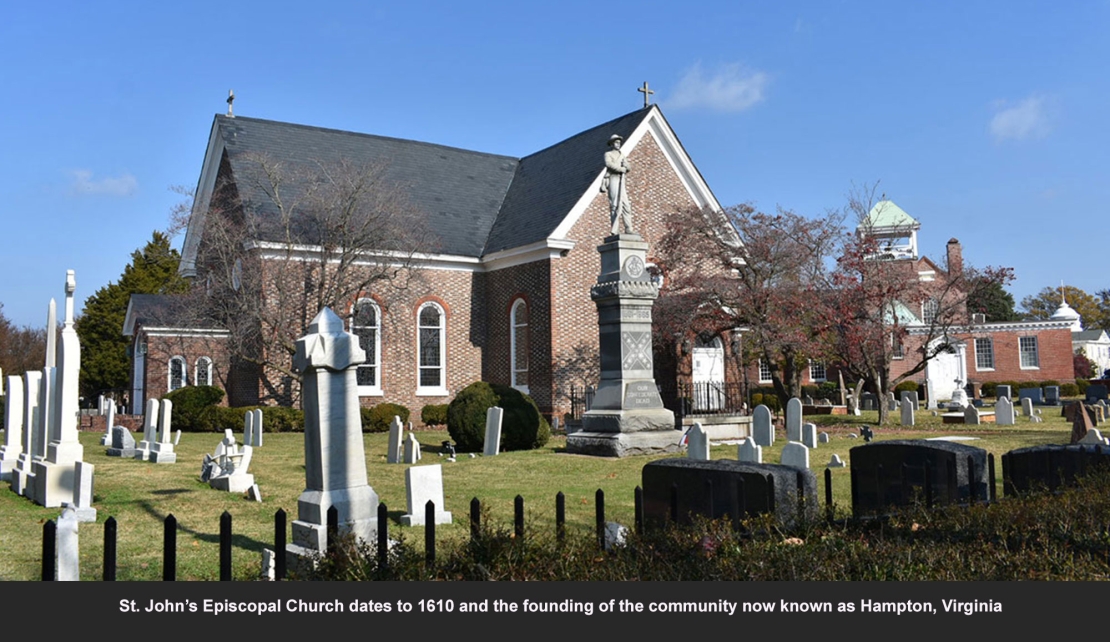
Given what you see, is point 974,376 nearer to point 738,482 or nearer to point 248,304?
point 248,304

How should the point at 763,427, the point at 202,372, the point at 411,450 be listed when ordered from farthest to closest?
the point at 202,372
the point at 763,427
the point at 411,450

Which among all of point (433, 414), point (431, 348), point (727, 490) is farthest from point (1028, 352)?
point (727, 490)

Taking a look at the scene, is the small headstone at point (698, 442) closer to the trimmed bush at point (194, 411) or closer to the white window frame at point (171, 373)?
the trimmed bush at point (194, 411)

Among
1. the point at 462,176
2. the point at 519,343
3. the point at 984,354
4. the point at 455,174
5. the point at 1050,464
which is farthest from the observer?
the point at 984,354

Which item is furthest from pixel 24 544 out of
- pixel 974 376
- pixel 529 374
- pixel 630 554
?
pixel 974 376

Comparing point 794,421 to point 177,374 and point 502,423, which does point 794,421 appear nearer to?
point 502,423

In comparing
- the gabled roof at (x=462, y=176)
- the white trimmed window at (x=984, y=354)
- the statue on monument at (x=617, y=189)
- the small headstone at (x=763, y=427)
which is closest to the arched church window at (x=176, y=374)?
the gabled roof at (x=462, y=176)

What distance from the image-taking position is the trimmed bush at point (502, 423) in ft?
56.8

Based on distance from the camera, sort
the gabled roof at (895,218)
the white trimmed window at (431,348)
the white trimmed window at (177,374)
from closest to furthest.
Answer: the white trimmed window at (177,374) < the white trimmed window at (431,348) < the gabled roof at (895,218)

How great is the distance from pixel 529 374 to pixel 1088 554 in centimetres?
2167

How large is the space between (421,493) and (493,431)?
7.56 metres

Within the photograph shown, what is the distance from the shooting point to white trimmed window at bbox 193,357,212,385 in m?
26.5

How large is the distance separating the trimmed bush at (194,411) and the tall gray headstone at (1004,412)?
20985 millimetres

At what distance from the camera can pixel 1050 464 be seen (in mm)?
8039
